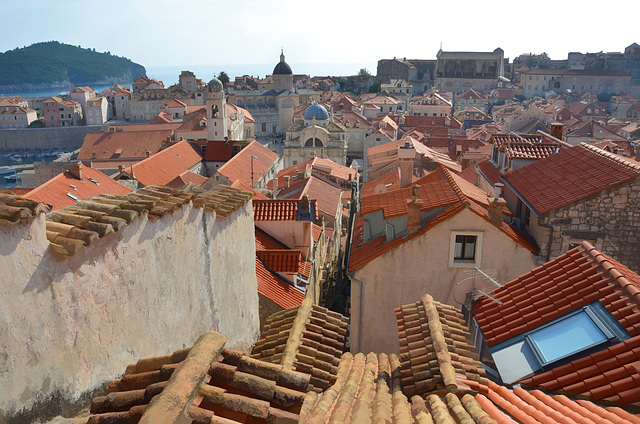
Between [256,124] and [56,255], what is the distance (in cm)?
8272

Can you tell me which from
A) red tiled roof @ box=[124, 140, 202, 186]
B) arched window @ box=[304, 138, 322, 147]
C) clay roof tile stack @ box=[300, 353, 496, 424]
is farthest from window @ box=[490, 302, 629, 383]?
arched window @ box=[304, 138, 322, 147]

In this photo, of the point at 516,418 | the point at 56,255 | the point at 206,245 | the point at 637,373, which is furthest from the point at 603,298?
the point at 56,255

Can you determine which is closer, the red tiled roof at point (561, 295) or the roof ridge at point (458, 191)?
the red tiled roof at point (561, 295)

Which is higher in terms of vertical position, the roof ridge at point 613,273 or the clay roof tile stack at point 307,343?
the roof ridge at point 613,273

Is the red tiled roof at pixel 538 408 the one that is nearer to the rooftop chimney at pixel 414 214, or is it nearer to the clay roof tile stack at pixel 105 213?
the clay roof tile stack at pixel 105 213

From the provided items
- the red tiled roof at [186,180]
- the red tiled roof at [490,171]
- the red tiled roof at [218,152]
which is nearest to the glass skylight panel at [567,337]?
the red tiled roof at [490,171]

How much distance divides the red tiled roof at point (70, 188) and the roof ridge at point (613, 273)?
20012mm

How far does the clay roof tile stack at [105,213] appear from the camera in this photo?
3.87m

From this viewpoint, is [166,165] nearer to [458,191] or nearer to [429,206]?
[458,191]

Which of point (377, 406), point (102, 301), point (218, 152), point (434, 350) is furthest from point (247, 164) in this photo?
point (102, 301)

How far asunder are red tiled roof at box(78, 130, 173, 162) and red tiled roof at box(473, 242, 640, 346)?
50178 millimetres

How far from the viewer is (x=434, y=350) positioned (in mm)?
6512

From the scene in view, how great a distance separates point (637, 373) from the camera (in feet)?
18.1

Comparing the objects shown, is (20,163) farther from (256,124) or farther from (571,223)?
(571,223)
